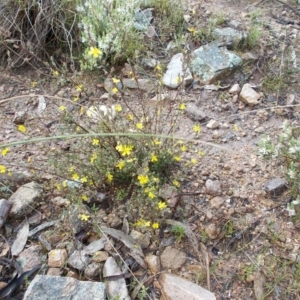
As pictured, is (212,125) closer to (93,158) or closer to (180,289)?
(93,158)

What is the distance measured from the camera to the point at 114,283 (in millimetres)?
1983

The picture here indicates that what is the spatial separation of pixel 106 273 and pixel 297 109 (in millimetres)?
1669

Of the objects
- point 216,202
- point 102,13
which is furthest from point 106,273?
point 102,13

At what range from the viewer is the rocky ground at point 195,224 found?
2014 mm

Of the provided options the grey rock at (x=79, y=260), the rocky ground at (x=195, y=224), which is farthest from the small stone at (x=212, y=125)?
the grey rock at (x=79, y=260)

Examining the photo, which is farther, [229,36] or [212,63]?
[229,36]

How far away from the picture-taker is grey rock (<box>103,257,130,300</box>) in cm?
194

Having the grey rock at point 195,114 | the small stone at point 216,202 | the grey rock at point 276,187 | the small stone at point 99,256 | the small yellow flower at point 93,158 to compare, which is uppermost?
the small yellow flower at point 93,158

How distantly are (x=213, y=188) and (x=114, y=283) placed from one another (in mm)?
748

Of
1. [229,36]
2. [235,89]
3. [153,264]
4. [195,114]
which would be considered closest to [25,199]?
[153,264]

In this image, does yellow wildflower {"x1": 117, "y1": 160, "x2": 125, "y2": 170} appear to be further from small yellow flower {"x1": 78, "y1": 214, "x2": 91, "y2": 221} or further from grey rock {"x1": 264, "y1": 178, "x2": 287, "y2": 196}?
grey rock {"x1": 264, "y1": 178, "x2": 287, "y2": 196}

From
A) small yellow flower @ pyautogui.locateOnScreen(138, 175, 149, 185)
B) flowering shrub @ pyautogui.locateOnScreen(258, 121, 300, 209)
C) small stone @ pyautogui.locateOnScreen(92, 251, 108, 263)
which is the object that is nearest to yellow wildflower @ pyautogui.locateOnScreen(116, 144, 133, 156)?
small yellow flower @ pyautogui.locateOnScreen(138, 175, 149, 185)

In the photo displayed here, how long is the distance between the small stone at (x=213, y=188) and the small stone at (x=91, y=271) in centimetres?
74

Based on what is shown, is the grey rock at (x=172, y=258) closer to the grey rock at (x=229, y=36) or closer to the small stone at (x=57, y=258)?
the small stone at (x=57, y=258)
